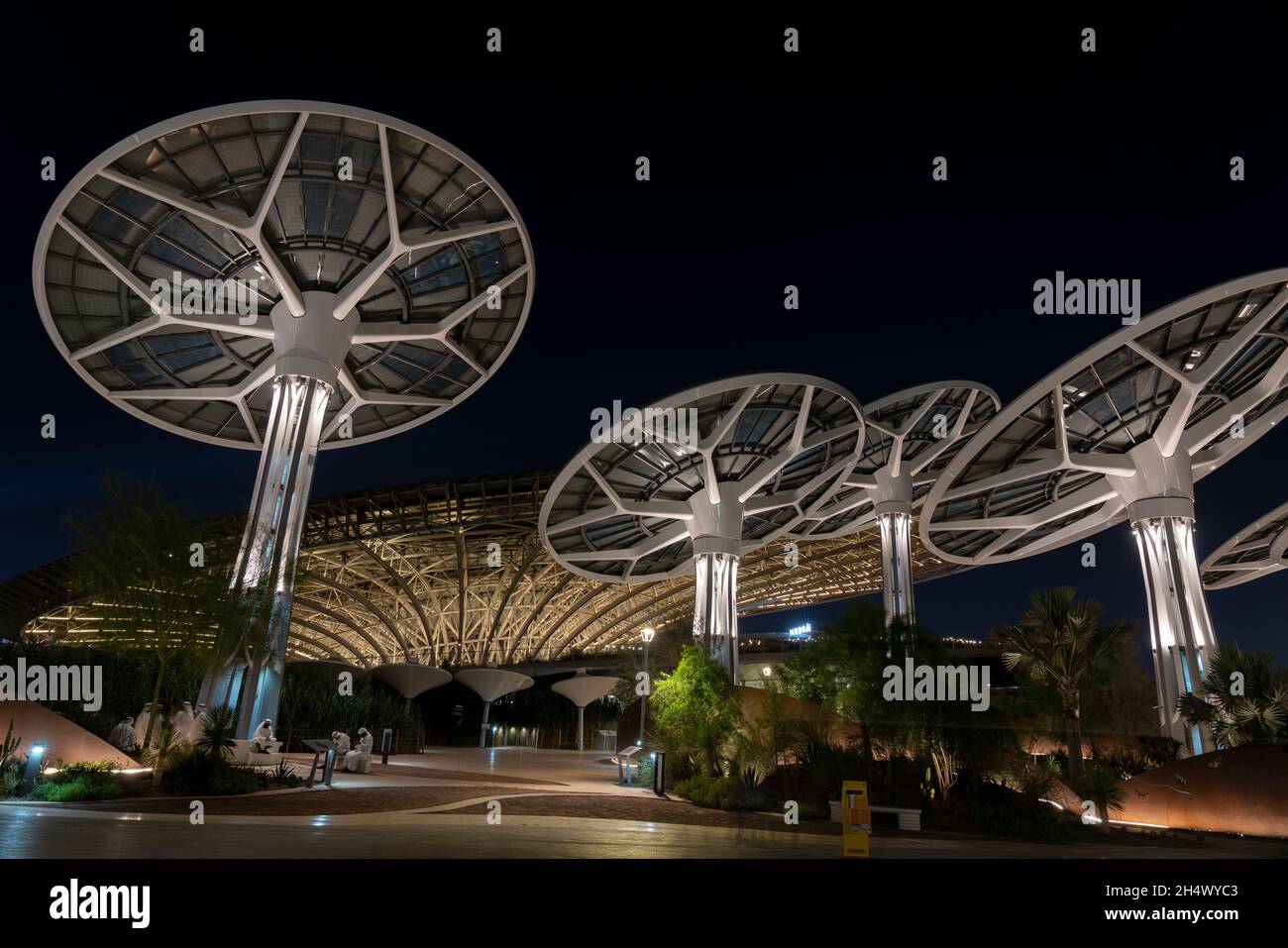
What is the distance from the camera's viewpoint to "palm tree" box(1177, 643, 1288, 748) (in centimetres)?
1695

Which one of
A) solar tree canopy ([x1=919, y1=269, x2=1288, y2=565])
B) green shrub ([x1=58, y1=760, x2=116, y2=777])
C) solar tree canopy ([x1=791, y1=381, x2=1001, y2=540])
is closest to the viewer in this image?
green shrub ([x1=58, y1=760, x2=116, y2=777])

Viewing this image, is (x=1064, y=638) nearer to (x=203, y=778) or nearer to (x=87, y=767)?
(x=203, y=778)

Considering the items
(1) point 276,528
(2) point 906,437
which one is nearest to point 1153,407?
(2) point 906,437

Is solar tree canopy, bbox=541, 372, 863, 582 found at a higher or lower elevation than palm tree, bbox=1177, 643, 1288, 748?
higher

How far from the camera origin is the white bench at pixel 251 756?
17362 mm

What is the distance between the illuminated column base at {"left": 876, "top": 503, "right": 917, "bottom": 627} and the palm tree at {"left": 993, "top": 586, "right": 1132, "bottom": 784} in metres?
17.9

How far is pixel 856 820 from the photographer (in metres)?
8.88

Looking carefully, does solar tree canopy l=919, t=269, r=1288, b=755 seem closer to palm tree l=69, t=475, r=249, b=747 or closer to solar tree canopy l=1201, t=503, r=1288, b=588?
solar tree canopy l=1201, t=503, r=1288, b=588

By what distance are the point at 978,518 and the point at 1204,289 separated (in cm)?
1872

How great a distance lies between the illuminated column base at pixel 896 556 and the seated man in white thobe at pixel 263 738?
28146 millimetres

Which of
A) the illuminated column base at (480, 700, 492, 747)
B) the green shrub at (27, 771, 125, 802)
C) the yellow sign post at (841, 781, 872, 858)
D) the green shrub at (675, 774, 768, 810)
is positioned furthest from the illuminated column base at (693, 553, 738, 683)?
the yellow sign post at (841, 781, 872, 858)

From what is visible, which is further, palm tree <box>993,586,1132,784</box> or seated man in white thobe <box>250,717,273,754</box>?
palm tree <box>993,586,1132,784</box>

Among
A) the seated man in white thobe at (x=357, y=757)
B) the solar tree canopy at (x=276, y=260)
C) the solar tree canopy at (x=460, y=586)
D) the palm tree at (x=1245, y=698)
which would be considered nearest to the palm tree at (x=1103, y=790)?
the palm tree at (x=1245, y=698)

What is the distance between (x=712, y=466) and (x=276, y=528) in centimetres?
1636
